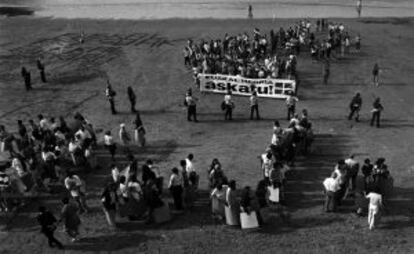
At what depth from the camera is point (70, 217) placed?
16.2 m

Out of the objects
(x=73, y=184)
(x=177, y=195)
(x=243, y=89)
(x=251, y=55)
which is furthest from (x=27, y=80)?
(x=177, y=195)

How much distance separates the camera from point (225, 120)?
28109 mm

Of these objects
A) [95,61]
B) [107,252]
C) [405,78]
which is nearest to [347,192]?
[107,252]

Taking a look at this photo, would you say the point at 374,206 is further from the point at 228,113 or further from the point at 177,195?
the point at 228,113

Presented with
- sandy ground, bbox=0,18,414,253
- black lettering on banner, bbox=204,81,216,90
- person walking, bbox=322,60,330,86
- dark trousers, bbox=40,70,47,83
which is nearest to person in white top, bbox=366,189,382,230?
sandy ground, bbox=0,18,414,253

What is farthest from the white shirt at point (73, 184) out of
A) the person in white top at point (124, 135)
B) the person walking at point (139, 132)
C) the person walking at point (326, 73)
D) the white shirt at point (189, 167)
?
the person walking at point (326, 73)

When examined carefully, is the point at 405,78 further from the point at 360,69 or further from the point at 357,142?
the point at 357,142

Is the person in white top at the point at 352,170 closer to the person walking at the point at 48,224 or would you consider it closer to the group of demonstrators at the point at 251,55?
the person walking at the point at 48,224

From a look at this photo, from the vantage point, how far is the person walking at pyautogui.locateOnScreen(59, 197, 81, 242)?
52.9 ft

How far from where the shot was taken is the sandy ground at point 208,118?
55.5 feet

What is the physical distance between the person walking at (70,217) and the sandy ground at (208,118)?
2.12ft

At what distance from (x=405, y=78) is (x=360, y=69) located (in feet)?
10.6

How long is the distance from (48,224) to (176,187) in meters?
4.55

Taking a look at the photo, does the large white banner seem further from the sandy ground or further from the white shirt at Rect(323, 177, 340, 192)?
the white shirt at Rect(323, 177, 340, 192)
